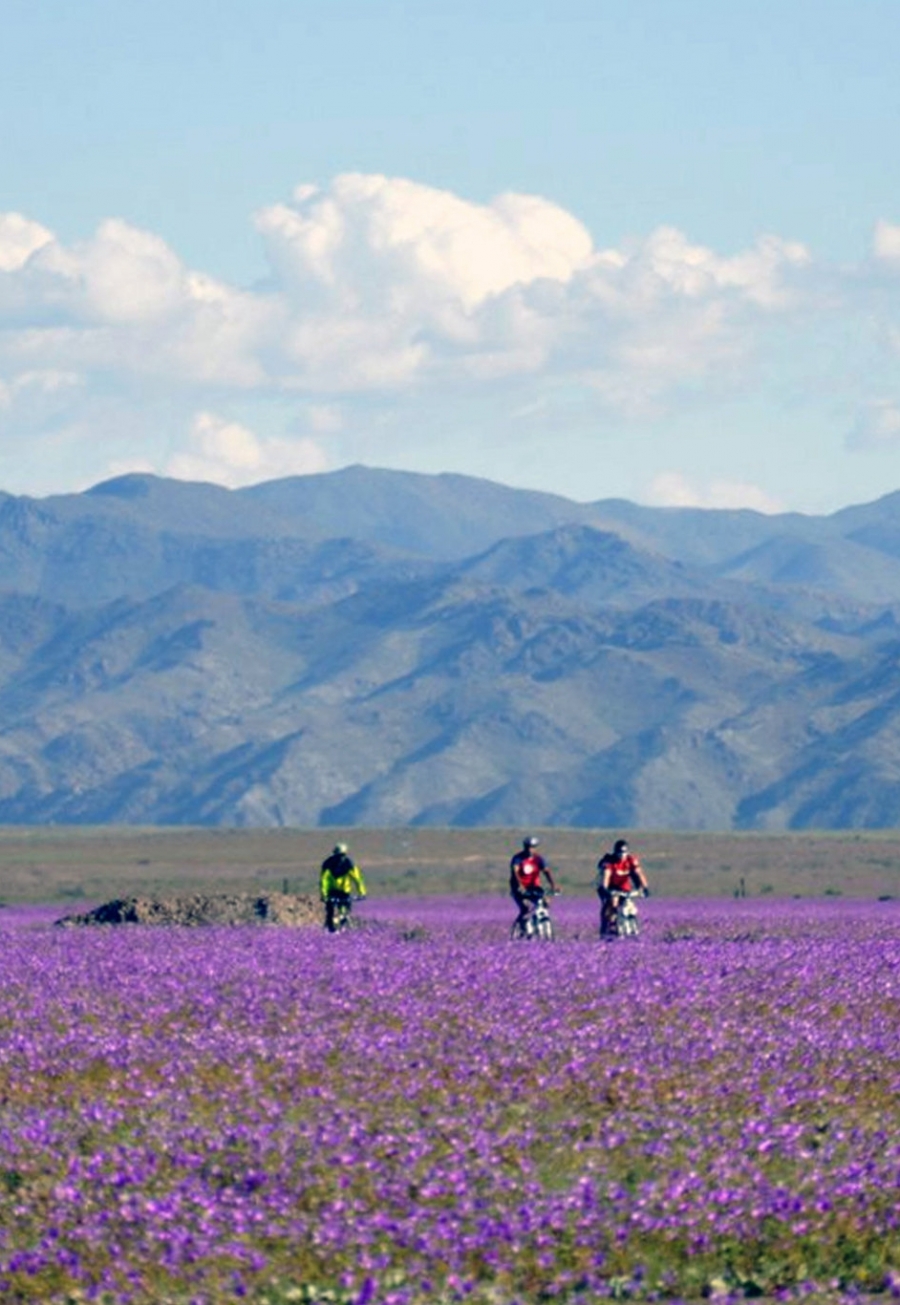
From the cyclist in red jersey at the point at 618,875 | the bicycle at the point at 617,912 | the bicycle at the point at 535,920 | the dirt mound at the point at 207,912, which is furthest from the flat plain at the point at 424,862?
the cyclist in red jersey at the point at 618,875

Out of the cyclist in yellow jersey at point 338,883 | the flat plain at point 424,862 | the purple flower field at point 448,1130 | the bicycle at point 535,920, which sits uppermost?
the flat plain at point 424,862

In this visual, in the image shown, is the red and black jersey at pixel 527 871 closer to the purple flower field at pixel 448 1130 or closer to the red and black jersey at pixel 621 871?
the red and black jersey at pixel 621 871

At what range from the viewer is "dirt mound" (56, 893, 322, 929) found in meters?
50.4

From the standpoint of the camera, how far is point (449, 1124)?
18734 mm

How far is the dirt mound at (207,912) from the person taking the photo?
5038cm

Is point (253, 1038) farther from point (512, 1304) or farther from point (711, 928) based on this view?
point (711, 928)

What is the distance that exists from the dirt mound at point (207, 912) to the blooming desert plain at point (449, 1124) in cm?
1575

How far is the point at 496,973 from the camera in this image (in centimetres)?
2883

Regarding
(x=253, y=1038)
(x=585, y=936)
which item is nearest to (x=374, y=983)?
(x=253, y=1038)

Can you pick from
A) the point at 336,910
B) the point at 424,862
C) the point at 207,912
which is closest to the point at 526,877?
the point at 336,910

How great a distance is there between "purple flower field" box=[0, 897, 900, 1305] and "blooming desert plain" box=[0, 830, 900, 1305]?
3 cm

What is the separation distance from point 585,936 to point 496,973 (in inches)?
603

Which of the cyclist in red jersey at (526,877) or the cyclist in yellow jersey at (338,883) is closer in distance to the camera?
the cyclist in red jersey at (526,877)

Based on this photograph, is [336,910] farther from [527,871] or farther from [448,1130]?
[448,1130]
